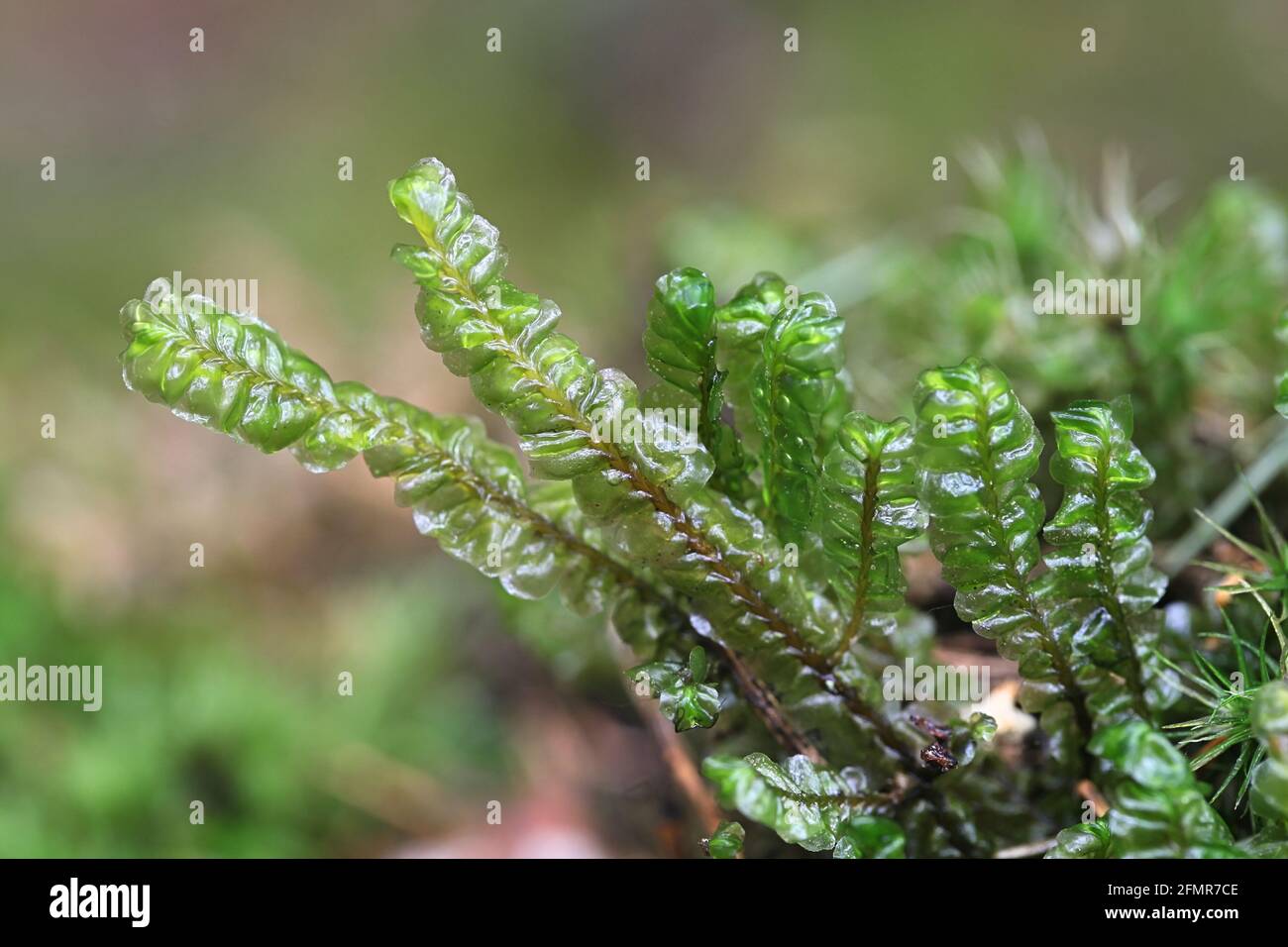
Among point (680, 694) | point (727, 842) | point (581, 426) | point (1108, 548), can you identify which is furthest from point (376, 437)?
point (1108, 548)

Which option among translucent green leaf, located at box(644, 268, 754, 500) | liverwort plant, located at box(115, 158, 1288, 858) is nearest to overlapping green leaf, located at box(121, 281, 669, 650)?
liverwort plant, located at box(115, 158, 1288, 858)

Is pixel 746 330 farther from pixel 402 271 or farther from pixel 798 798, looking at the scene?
pixel 402 271

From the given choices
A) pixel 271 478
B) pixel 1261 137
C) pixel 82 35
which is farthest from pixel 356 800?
pixel 82 35

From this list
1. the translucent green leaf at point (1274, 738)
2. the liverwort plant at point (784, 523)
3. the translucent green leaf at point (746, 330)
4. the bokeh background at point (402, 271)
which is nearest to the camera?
the translucent green leaf at point (1274, 738)

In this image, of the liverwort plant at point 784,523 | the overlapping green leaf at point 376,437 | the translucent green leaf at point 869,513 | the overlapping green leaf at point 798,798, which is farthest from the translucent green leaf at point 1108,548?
the overlapping green leaf at point 376,437

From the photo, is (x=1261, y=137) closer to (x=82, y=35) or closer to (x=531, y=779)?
(x=531, y=779)

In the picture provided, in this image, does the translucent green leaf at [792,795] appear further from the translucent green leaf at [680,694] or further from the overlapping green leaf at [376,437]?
the overlapping green leaf at [376,437]
